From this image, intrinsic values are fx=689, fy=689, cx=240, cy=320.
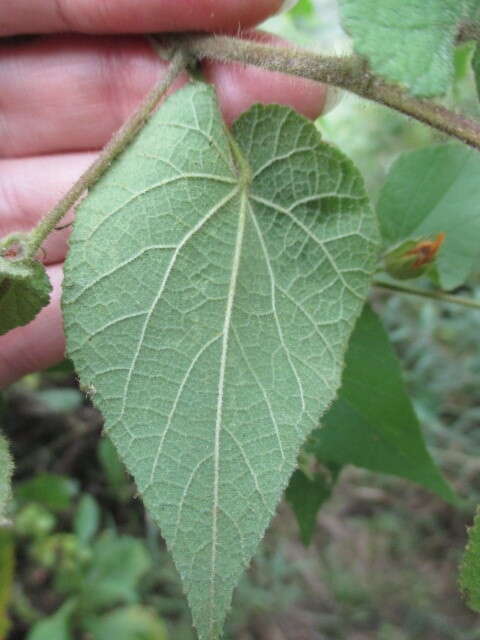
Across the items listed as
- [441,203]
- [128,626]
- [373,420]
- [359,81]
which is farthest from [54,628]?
[359,81]

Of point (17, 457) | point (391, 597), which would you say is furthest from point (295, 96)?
point (391, 597)

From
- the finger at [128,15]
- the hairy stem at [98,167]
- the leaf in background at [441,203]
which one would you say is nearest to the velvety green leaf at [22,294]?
the hairy stem at [98,167]

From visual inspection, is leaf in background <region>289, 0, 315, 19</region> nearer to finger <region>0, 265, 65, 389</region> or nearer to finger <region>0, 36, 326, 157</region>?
finger <region>0, 36, 326, 157</region>

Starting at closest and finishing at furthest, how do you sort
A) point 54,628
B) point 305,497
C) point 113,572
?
point 305,497 → point 54,628 → point 113,572

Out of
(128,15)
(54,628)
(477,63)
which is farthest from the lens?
(54,628)

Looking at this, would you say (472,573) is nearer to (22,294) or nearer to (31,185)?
(22,294)

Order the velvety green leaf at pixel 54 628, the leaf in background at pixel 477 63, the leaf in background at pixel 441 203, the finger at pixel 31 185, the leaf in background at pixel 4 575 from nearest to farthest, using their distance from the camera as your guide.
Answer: the leaf in background at pixel 477 63 < the leaf in background at pixel 441 203 < the finger at pixel 31 185 < the leaf in background at pixel 4 575 < the velvety green leaf at pixel 54 628

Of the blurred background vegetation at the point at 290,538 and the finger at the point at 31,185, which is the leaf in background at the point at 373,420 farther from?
the blurred background vegetation at the point at 290,538
